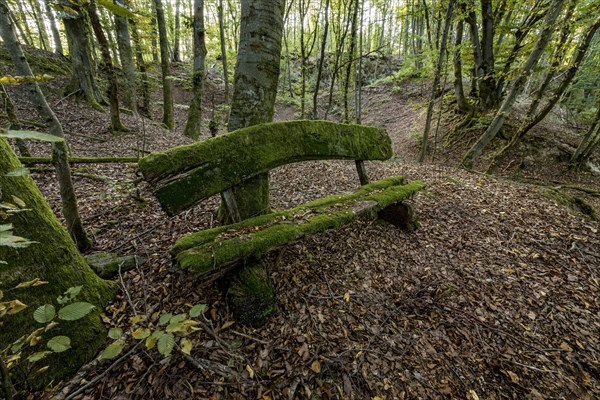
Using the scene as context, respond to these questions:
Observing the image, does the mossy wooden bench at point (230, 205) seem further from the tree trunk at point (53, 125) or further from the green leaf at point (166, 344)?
the tree trunk at point (53, 125)

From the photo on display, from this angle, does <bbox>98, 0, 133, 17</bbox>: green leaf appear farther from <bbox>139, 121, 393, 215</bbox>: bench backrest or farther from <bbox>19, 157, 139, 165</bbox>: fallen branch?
<bbox>19, 157, 139, 165</bbox>: fallen branch

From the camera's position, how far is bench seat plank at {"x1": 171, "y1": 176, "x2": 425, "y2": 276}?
7.68 feet

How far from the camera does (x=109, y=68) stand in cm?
481

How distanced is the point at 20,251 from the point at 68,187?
51.8 inches

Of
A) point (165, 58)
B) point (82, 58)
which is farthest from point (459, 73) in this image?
point (82, 58)

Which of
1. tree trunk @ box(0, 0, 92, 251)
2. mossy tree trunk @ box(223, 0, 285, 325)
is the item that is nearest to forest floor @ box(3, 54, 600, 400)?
tree trunk @ box(0, 0, 92, 251)

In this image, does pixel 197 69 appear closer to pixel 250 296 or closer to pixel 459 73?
pixel 250 296

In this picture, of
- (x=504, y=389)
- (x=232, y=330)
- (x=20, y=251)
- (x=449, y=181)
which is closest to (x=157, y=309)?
(x=232, y=330)

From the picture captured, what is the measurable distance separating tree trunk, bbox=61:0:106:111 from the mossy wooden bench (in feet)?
27.6

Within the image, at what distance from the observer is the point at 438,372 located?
2566mm

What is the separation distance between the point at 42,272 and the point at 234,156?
71.9 inches

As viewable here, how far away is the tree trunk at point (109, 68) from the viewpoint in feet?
12.0

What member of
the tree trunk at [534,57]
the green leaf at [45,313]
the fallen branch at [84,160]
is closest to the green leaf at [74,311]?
the green leaf at [45,313]

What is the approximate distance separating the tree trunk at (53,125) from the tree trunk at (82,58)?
23.0ft
